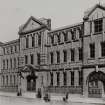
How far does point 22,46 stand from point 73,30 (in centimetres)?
1366

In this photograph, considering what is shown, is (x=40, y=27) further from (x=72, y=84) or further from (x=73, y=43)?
(x=72, y=84)

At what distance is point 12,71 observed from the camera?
171ft

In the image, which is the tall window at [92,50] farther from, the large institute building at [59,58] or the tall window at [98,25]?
the tall window at [98,25]

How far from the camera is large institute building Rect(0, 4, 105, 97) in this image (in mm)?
34250

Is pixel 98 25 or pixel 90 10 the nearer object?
pixel 98 25

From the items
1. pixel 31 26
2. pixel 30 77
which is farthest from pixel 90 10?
pixel 30 77

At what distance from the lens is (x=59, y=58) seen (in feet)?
133

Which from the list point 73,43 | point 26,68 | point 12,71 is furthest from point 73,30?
point 12,71

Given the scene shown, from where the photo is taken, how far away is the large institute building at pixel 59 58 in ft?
112

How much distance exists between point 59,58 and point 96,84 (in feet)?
28.3

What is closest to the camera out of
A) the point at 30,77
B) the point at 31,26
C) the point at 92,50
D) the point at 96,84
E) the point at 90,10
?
the point at 96,84

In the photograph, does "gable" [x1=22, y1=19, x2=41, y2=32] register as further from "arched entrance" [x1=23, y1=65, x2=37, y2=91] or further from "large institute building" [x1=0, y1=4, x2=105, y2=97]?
"arched entrance" [x1=23, y1=65, x2=37, y2=91]

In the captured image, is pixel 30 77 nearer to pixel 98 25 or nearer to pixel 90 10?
pixel 98 25

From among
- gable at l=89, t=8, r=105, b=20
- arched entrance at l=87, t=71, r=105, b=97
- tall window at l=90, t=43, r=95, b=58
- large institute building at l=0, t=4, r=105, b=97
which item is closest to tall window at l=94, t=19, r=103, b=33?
large institute building at l=0, t=4, r=105, b=97
